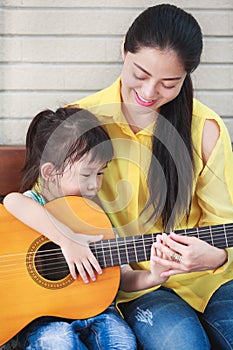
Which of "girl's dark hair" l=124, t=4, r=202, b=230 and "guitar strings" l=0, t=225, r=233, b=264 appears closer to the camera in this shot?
"guitar strings" l=0, t=225, r=233, b=264

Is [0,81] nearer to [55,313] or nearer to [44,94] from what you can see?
[44,94]

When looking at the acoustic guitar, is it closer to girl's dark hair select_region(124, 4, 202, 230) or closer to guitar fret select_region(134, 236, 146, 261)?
guitar fret select_region(134, 236, 146, 261)

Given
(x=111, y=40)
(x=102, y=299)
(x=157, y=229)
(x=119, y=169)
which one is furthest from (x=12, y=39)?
(x=102, y=299)

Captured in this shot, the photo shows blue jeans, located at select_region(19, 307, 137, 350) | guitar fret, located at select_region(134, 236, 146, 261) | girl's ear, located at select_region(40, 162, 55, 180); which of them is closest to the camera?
blue jeans, located at select_region(19, 307, 137, 350)

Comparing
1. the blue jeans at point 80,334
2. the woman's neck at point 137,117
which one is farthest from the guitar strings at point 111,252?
the woman's neck at point 137,117

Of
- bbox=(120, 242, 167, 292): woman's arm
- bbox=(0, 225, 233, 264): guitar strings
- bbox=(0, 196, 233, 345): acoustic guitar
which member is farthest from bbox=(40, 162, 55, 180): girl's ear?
bbox=(120, 242, 167, 292): woman's arm

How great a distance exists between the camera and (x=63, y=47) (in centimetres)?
215

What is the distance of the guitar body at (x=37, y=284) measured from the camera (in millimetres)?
1638

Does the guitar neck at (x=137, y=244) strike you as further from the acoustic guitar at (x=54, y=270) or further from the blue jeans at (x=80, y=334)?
the blue jeans at (x=80, y=334)

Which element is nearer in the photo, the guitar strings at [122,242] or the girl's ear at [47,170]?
the guitar strings at [122,242]

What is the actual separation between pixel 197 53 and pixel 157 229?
51 centimetres

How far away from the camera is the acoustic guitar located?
164 centimetres

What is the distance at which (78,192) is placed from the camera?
1.76 m

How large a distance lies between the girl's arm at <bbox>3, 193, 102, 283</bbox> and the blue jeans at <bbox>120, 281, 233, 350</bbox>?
0.17 metres
